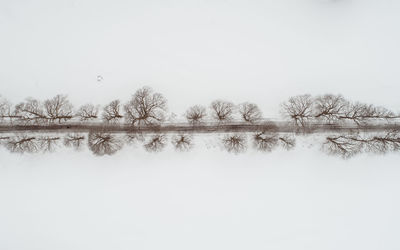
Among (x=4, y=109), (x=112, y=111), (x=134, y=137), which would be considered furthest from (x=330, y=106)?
(x=4, y=109)

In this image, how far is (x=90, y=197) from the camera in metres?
22.6

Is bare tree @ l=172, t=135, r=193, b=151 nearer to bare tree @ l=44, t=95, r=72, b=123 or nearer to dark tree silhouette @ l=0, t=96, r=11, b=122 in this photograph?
bare tree @ l=44, t=95, r=72, b=123

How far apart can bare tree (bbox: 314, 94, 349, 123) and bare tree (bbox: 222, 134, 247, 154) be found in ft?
21.9

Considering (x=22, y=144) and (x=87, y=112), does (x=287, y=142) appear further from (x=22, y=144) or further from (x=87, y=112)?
(x=22, y=144)

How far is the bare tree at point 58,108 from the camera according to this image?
22281 mm

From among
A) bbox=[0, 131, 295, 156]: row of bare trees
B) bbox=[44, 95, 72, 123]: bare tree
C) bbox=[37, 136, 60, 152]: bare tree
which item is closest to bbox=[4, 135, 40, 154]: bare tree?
bbox=[0, 131, 295, 156]: row of bare trees

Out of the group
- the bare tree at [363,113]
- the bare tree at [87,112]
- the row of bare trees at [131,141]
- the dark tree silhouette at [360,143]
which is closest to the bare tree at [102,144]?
the row of bare trees at [131,141]

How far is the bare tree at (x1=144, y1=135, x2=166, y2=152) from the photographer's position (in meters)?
22.5

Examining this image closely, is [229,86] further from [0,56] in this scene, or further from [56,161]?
[0,56]

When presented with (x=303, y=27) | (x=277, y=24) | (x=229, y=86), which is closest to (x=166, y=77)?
(x=229, y=86)

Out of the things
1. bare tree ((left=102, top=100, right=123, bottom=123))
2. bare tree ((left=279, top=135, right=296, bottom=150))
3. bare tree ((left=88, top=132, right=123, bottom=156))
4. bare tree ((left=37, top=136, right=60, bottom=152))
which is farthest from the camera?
bare tree ((left=279, top=135, right=296, bottom=150))

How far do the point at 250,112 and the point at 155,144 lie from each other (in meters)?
8.47

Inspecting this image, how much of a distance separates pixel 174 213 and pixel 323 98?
16073 millimetres

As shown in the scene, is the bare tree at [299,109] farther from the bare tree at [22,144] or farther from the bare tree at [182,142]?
the bare tree at [22,144]
